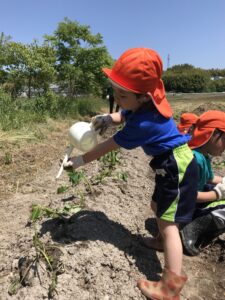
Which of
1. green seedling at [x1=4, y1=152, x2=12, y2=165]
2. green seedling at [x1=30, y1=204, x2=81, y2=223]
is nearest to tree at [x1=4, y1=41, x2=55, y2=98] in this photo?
green seedling at [x1=4, y1=152, x2=12, y2=165]

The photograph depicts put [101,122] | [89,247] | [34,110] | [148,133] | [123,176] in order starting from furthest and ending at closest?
[34,110]
[123,176]
[101,122]
[89,247]
[148,133]

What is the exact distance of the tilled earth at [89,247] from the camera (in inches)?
81.9

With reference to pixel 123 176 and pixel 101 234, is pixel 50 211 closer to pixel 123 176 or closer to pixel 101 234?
pixel 101 234

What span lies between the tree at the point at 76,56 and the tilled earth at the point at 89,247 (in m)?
8.73

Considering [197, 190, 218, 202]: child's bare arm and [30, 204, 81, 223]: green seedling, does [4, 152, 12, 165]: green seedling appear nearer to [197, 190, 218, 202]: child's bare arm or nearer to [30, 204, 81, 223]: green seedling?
[30, 204, 81, 223]: green seedling

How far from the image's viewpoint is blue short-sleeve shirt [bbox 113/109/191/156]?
84.3 inches

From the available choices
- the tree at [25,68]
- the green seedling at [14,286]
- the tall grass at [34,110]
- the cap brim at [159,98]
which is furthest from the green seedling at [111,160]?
the tree at [25,68]

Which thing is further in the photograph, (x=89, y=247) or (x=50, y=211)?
(x=50, y=211)

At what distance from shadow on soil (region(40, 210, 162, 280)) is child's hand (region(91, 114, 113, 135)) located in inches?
25.4

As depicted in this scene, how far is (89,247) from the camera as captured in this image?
7.67 ft

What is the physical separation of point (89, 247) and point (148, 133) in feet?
2.65

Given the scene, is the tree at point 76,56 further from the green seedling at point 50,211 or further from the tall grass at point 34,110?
the green seedling at point 50,211

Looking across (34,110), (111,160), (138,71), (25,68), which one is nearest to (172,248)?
(138,71)

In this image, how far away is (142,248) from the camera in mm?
2686
